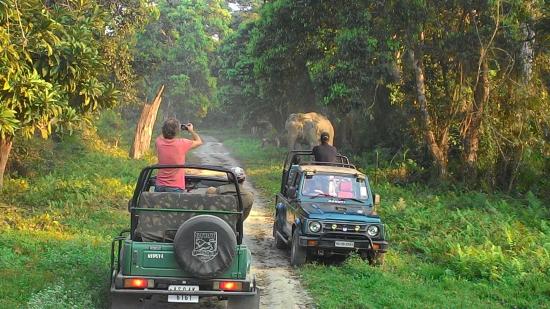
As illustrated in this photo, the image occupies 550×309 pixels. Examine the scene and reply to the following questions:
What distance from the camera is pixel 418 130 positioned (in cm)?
2336

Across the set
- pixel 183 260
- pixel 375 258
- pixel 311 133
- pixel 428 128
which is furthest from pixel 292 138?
pixel 183 260

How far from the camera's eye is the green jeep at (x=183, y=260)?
270 inches

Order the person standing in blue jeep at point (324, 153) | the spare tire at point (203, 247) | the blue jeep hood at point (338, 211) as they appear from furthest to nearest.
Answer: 1. the person standing in blue jeep at point (324, 153)
2. the blue jeep hood at point (338, 211)
3. the spare tire at point (203, 247)

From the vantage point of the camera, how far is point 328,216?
10734 mm

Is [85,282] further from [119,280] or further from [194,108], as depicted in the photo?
[194,108]

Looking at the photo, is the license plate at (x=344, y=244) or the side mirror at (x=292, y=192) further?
the side mirror at (x=292, y=192)

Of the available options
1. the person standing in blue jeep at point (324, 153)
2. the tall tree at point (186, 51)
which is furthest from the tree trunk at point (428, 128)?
the tall tree at point (186, 51)

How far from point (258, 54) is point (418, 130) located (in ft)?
29.2

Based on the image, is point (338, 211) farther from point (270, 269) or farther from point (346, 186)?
point (270, 269)

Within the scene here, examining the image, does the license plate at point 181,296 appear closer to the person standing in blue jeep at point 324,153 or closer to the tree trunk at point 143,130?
the person standing in blue jeep at point 324,153

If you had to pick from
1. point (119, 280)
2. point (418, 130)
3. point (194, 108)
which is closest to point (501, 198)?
point (418, 130)

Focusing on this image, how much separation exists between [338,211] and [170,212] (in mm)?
4440

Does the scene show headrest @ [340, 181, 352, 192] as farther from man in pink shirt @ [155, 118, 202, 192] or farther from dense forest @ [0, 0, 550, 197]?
dense forest @ [0, 0, 550, 197]

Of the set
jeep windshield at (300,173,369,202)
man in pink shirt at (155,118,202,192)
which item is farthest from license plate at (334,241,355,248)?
man in pink shirt at (155,118,202,192)
